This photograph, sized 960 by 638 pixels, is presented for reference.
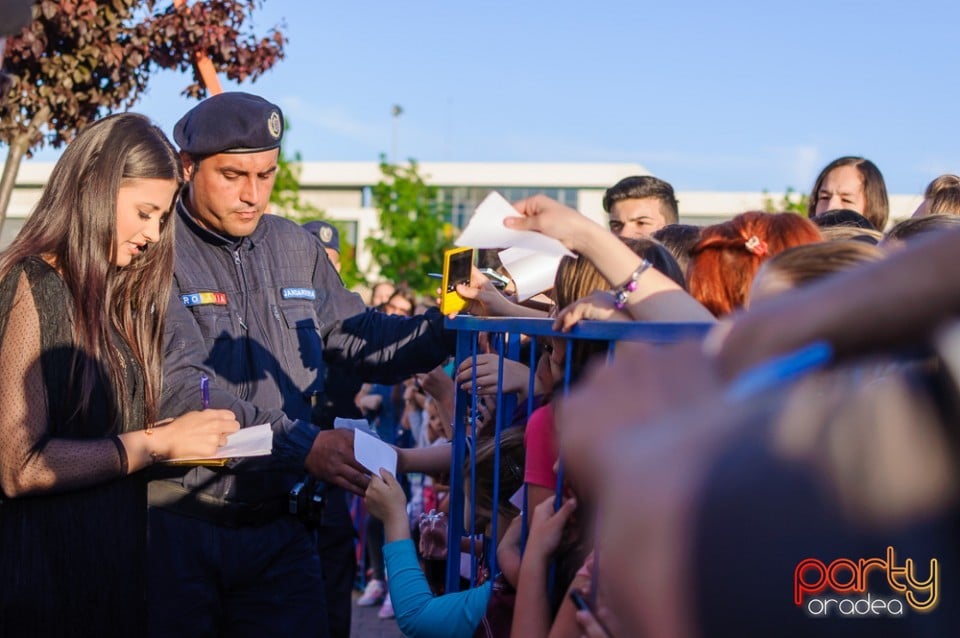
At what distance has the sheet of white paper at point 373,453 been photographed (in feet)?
9.53

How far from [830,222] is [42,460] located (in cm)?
312

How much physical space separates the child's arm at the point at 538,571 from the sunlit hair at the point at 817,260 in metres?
0.85

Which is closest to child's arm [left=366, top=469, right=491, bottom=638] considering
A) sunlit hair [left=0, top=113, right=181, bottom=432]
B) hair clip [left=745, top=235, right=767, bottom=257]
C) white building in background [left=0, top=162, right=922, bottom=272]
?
sunlit hair [left=0, top=113, right=181, bottom=432]

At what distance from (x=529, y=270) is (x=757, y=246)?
0.72m

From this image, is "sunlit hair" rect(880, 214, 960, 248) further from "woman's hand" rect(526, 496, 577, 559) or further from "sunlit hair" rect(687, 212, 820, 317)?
"woman's hand" rect(526, 496, 577, 559)

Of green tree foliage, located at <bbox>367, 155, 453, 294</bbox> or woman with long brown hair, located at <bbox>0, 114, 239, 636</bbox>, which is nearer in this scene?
woman with long brown hair, located at <bbox>0, 114, 239, 636</bbox>

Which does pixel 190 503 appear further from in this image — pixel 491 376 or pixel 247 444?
pixel 491 376

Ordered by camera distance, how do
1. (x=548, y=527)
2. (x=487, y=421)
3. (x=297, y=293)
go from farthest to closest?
(x=297, y=293) < (x=487, y=421) < (x=548, y=527)

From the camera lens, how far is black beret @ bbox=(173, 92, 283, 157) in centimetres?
360

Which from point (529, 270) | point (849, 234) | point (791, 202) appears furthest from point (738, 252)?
point (791, 202)

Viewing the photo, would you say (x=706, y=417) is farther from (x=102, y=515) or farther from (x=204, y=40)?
(x=204, y=40)

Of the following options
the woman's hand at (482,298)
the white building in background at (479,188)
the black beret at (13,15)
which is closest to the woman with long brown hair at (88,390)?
the woman's hand at (482,298)

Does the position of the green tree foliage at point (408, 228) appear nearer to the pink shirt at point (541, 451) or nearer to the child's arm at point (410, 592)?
the child's arm at point (410, 592)

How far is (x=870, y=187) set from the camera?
4.69 m
